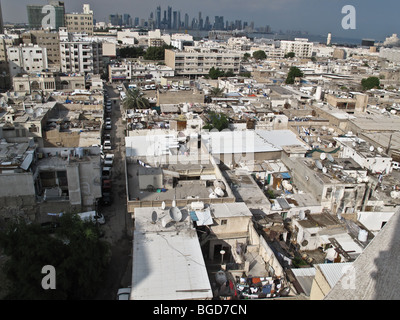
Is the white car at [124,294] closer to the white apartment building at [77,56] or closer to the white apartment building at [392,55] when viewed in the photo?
the white apartment building at [77,56]

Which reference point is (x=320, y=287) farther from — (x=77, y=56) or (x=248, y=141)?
(x=77, y=56)

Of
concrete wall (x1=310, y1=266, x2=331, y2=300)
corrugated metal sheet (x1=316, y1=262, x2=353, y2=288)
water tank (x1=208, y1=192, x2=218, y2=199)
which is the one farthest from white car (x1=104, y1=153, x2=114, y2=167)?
corrugated metal sheet (x1=316, y1=262, x2=353, y2=288)

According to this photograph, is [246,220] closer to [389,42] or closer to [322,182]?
[322,182]

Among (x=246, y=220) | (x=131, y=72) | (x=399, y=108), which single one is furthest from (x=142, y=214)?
(x=131, y=72)

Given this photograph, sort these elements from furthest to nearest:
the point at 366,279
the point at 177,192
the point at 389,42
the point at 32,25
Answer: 1. the point at 389,42
2. the point at 32,25
3. the point at 177,192
4. the point at 366,279

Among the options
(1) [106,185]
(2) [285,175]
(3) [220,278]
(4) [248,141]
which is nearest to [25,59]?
(1) [106,185]

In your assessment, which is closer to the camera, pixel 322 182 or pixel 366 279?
pixel 366 279
